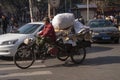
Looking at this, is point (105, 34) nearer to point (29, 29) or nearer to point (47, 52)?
point (29, 29)

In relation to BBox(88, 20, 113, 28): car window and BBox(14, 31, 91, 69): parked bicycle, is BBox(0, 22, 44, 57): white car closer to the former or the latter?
BBox(14, 31, 91, 69): parked bicycle

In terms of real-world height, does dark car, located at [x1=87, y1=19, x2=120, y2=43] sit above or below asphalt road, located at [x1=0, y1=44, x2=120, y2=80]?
below

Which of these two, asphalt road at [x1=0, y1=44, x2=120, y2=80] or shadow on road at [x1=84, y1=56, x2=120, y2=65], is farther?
shadow on road at [x1=84, y1=56, x2=120, y2=65]

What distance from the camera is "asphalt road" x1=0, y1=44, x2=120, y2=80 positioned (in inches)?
451

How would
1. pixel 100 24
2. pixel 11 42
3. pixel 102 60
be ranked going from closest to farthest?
pixel 102 60, pixel 11 42, pixel 100 24

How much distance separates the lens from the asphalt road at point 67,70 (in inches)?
451

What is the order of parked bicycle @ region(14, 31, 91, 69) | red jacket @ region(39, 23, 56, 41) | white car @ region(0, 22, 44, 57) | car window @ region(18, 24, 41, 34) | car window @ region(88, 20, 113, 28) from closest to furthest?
parked bicycle @ region(14, 31, 91, 69), red jacket @ region(39, 23, 56, 41), white car @ region(0, 22, 44, 57), car window @ region(18, 24, 41, 34), car window @ region(88, 20, 113, 28)

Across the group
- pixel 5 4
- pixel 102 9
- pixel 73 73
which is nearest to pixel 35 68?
pixel 73 73

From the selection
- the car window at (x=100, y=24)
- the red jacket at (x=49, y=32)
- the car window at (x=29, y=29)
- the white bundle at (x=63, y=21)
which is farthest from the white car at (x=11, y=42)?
the car window at (x=100, y=24)

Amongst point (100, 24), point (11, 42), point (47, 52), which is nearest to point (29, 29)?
point (11, 42)


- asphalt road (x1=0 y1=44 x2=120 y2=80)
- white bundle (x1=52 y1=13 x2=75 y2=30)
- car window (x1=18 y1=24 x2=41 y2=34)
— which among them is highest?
white bundle (x1=52 y1=13 x2=75 y2=30)

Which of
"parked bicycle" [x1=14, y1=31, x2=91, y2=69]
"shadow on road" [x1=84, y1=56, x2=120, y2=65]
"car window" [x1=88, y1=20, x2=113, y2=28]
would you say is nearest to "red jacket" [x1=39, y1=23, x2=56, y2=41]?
"parked bicycle" [x1=14, y1=31, x2=91, y2=69]

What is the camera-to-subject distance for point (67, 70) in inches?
502

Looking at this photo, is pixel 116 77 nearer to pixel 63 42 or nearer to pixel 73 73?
pixel 73 73
